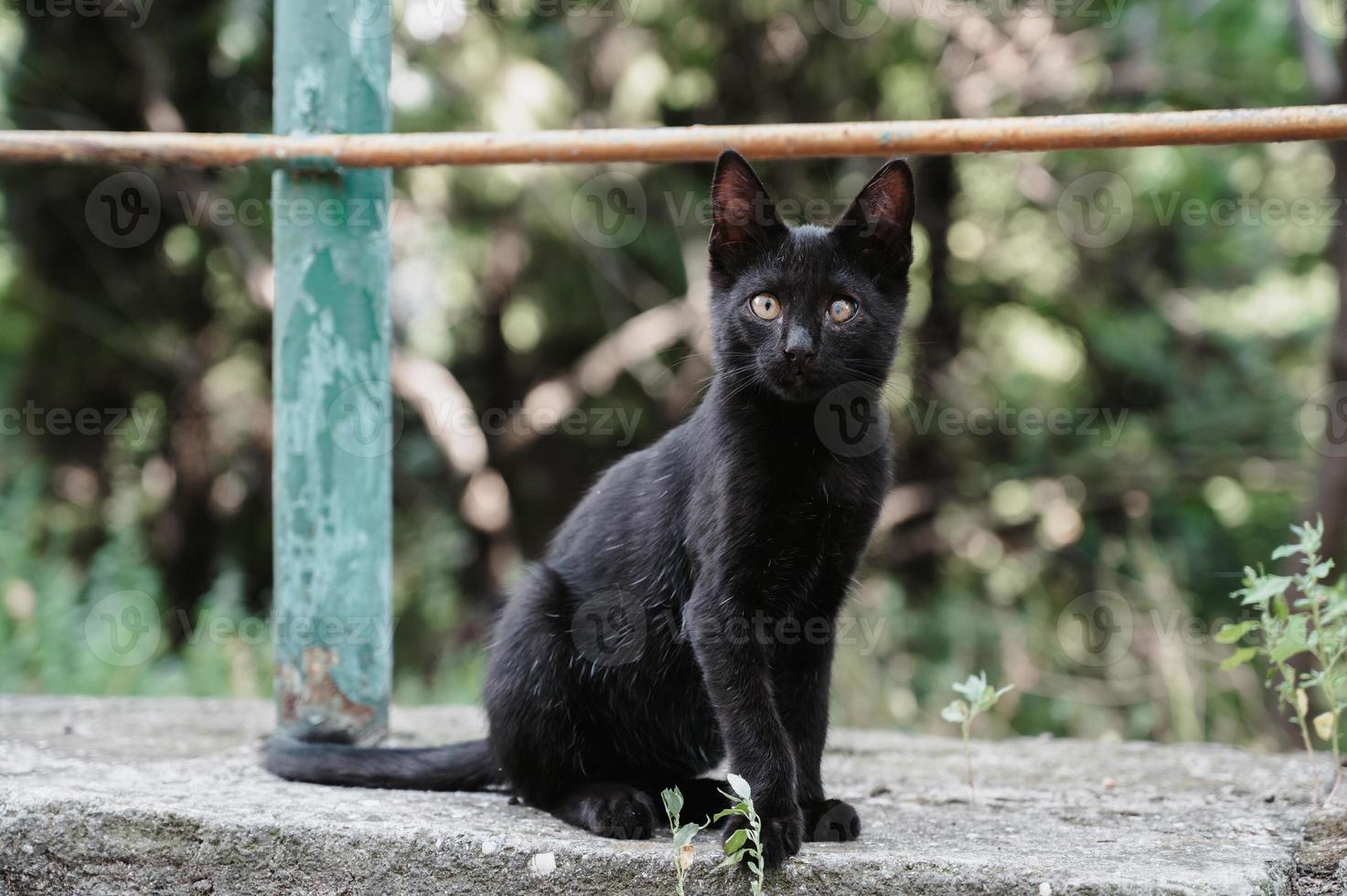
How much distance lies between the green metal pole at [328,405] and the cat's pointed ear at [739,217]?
35.8 inches

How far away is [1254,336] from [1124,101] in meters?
1.87

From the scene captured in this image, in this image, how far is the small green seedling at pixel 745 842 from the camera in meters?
1.76

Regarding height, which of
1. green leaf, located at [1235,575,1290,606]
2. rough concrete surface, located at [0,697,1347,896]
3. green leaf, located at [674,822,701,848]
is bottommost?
rough concrete surface, located at [0,697,1347,896]

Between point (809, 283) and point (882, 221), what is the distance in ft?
0.76

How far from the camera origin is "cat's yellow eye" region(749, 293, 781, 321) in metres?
2.35

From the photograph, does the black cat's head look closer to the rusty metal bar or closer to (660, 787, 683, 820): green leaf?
the rusty metal bar

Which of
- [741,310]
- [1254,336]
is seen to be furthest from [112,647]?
[1254,336]

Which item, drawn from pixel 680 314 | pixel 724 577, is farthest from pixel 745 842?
pixel 680 314

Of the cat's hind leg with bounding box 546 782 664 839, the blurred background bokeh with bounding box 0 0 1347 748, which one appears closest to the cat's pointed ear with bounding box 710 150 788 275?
the cat's hind leg with bounding box 546 782 664 839

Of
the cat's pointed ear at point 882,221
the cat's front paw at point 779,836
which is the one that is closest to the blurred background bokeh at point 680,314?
the cat's pointed ear at point 882,221

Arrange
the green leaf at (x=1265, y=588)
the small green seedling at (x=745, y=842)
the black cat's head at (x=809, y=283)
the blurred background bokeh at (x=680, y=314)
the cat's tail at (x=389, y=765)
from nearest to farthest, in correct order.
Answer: the small green seedling at (x=745, y=842) → the green leaf at (x=1265, y=588) → the black cat's head at (x=809, y=283) → the cat's tail at (x=389, y=765) → the blurred background bokeh at (x=680, y=314)

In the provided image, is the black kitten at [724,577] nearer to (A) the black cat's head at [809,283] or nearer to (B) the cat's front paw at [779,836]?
(A) the black cat's head at [809,283]

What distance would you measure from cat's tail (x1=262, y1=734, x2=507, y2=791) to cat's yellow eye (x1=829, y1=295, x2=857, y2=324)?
46.3 inches

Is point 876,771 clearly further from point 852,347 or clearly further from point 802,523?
point 852,347
